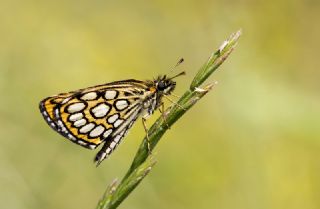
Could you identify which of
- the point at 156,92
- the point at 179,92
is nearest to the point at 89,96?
the point at 156,92

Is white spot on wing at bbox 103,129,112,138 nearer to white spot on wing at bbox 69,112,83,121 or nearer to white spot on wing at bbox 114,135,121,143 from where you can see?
white spot on wing at bbox 114,135,121,143

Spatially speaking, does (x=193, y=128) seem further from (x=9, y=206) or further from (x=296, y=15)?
(x=9, y=206)

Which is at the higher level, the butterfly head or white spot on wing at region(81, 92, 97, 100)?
the butterfly head

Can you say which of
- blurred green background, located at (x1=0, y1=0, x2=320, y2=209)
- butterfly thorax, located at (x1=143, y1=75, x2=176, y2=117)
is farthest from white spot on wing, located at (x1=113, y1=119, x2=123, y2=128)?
blurred green background, located at (x1=0, y1=0, x2=320, y2=209)

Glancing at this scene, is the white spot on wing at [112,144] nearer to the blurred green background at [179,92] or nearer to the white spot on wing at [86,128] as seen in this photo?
the white spot on wing at [86,128]

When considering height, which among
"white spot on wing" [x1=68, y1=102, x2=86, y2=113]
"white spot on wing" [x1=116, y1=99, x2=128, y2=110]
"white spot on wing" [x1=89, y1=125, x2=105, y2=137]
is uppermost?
"white spot on wing" [x1=116, y1=99, x2=128, y2=110]

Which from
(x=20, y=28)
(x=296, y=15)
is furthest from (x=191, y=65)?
(x=20, y=28)

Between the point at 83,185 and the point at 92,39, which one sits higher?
the point at 92,39
